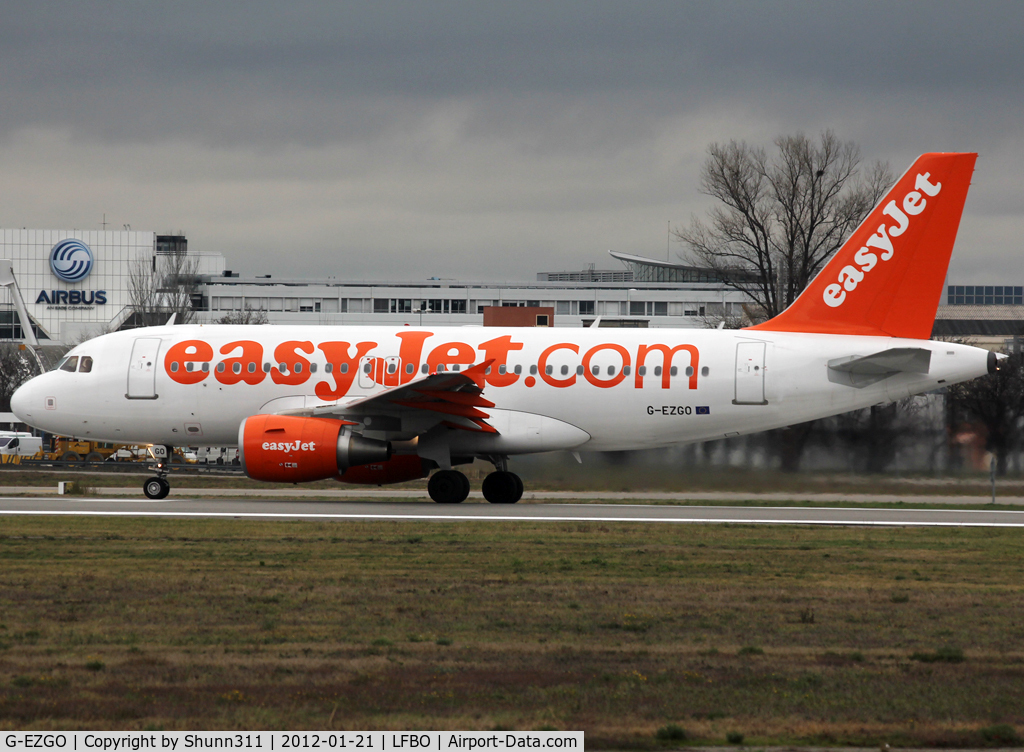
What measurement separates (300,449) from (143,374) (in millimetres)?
5504

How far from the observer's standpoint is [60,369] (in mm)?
27250

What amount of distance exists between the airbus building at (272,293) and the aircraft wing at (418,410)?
197ft

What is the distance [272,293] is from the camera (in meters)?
107

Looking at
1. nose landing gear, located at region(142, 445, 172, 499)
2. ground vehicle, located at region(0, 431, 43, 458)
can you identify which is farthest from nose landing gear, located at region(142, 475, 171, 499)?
ground vehicle, located at region(0, 431, 43, 458)

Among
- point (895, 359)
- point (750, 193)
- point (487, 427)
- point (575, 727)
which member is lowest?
A: point (575, 727)

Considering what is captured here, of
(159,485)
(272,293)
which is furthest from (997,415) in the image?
(272,293)

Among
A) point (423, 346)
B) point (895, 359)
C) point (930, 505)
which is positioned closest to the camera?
point (895, 359)

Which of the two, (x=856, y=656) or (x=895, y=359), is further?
(x=895, y=359)

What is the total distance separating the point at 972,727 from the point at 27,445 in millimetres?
57819

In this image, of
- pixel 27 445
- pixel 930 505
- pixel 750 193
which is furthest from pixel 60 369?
pixel 27 445

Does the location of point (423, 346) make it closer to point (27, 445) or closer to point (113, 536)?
point (113, 536)

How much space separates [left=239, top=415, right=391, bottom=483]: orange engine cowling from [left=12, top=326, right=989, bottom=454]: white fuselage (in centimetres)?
131

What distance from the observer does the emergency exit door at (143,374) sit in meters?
26.3

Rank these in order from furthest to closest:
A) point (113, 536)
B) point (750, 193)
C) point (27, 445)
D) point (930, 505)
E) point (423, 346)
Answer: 1. point (27, 445)
2. point (750, 193)
3. point (930, 505)
4. point (423, 346)
5. point (113, 536)
